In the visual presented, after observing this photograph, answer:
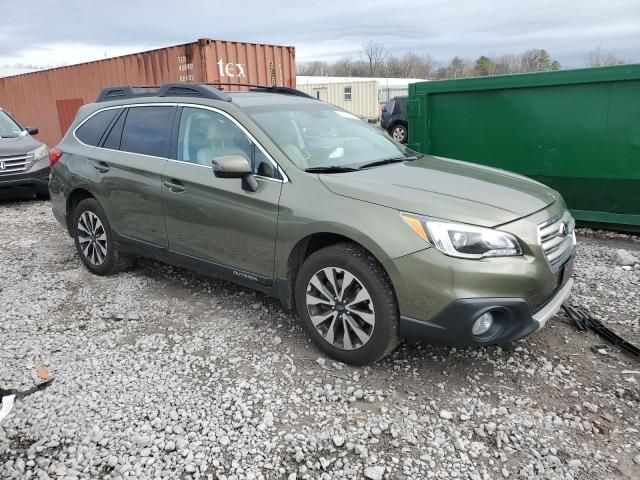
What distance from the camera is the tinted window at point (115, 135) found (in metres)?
4.68

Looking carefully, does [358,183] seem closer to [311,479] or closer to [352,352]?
[352,352]

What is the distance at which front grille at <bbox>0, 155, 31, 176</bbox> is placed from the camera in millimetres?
8625

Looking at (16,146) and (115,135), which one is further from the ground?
(115,135)

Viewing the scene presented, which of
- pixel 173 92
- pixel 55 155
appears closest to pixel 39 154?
pixel 55 155

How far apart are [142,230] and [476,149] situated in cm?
420

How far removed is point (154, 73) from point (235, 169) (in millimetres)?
8972

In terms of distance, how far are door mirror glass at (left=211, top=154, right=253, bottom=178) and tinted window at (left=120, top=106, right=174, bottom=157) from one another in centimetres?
95

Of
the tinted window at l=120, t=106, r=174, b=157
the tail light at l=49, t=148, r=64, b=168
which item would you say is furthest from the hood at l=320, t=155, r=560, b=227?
the tail light at l=49, t=148, r=64, b=168

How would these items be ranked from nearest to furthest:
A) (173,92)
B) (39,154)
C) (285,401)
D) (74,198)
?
(285,401), (173,92), (74,198), (39,154)

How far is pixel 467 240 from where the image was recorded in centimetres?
284

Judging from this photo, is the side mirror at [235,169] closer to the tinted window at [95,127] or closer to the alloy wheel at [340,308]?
the alloy wheel at [340,308]

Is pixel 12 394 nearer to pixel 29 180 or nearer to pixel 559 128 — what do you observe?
pixel 559 128

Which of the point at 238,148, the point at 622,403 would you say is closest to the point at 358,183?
the point at 238,148

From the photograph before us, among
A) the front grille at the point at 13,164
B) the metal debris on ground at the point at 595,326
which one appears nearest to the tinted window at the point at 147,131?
the metal debris on ground at the point at 595,326
